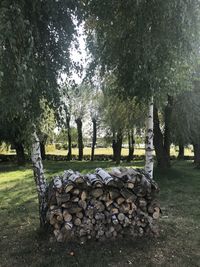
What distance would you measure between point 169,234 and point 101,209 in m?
1.65

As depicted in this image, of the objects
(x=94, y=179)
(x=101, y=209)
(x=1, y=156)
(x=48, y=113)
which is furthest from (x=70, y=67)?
(x=1, y=156)

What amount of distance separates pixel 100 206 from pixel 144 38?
3178 millimetres

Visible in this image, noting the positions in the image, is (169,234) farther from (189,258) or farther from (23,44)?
(23,44)

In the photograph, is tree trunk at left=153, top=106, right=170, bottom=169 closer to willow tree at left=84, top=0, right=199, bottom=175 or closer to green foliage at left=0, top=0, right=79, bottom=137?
willow tree at left=84, top=0, right=199, bottom=175

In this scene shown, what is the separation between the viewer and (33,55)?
5.35 meters

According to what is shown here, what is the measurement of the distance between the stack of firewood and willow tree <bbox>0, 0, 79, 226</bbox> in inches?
32.2

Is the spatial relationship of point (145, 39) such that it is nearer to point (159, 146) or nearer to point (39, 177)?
Answer: point (39, 177)

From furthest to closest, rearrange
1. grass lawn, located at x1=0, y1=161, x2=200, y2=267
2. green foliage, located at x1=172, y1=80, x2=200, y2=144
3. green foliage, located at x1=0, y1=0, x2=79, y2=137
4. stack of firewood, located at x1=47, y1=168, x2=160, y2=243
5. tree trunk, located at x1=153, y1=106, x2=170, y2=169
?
green foliage, located at x1=172, y1=80, x2=200, y2=144 < tree trunk, located at x1=153, y1=106, x2=170, y2=169 < stack of firewood, located at x1=47, y1=168, x2=160, y2=243 < grass lawn, located at x1=0, y1=161, x2=200, y2=267 < green foliage, located at x1=0, y1=0, x2=79, y2=137

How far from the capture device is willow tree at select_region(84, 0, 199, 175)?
221 inches

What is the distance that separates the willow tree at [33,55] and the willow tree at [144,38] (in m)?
0.75

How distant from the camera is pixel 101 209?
6.02 m

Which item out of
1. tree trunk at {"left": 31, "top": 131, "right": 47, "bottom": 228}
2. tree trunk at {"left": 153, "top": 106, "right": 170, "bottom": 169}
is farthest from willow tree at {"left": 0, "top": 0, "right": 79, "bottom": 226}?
tree trunk at {"left": 153, "top": 106, "right": 170, "bottom": 169}

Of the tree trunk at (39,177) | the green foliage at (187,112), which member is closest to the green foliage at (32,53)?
the tree trunk at (39,177)

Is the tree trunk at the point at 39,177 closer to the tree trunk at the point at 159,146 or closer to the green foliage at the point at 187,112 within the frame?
the tree trunk at the point at 159,146
